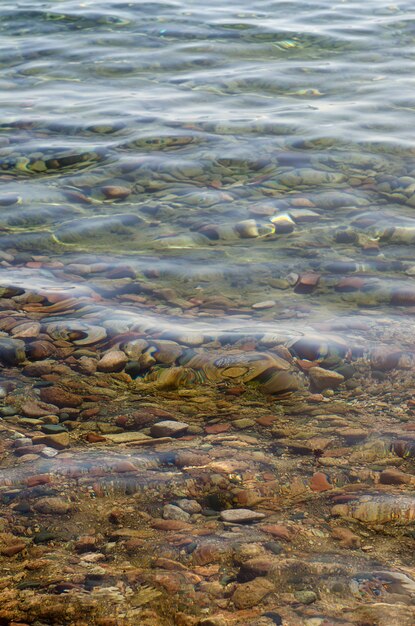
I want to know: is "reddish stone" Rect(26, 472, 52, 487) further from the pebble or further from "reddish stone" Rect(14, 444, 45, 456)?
the pebble

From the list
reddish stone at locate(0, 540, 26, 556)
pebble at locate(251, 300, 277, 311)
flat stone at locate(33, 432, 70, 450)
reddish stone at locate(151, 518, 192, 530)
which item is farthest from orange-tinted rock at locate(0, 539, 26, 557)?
pebble at locate(251, 300, 277, 311)

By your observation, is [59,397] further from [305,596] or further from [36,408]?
[305,596]

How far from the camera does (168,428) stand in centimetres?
262

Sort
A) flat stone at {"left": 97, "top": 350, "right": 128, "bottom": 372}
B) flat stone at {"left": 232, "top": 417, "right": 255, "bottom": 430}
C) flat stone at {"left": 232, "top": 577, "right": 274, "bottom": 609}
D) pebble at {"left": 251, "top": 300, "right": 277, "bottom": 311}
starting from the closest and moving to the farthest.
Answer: flat stone at {"left": 232, "top": 577, "right": 274, "bottom": 609} < flat stone at {"left": 232, "top": 417, "right": 255, "bottom": 430} < flat stone at {"left": 97, "top": 350, "right": 128, "bottom": 372} < pebble at {"left": 251, "top": 300, "right": 277, "bottom": 311}

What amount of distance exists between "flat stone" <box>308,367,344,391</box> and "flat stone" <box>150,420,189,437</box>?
545 mm

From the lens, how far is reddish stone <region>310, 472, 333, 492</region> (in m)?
2.31


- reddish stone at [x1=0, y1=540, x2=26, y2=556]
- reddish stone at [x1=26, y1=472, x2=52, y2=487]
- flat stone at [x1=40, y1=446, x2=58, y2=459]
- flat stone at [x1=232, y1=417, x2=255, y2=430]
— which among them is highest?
reddish stone at [x1=0, y1=540, x2=26, y2=556]

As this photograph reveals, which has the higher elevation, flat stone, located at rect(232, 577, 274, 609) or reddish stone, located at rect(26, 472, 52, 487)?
reddish stone, located at rect(26, 472, 52, 487)

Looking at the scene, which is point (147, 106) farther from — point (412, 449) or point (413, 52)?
point (412, 449)

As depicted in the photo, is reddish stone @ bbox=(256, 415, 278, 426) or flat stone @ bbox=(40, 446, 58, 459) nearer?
flat stone @ bbox=(40, 446, 58, 459)

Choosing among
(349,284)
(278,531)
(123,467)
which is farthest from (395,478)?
(349,284)

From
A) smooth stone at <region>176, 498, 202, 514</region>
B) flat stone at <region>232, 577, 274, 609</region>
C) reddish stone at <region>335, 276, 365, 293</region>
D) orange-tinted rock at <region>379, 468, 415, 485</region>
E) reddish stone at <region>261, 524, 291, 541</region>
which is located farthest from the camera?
reddish stone at <region>335, 276, 365, 293</region>

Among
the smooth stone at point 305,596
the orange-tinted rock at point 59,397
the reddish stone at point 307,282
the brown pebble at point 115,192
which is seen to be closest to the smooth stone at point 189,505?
the smooth stone at point 305,596

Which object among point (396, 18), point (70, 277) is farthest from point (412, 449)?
point (396, 18)
